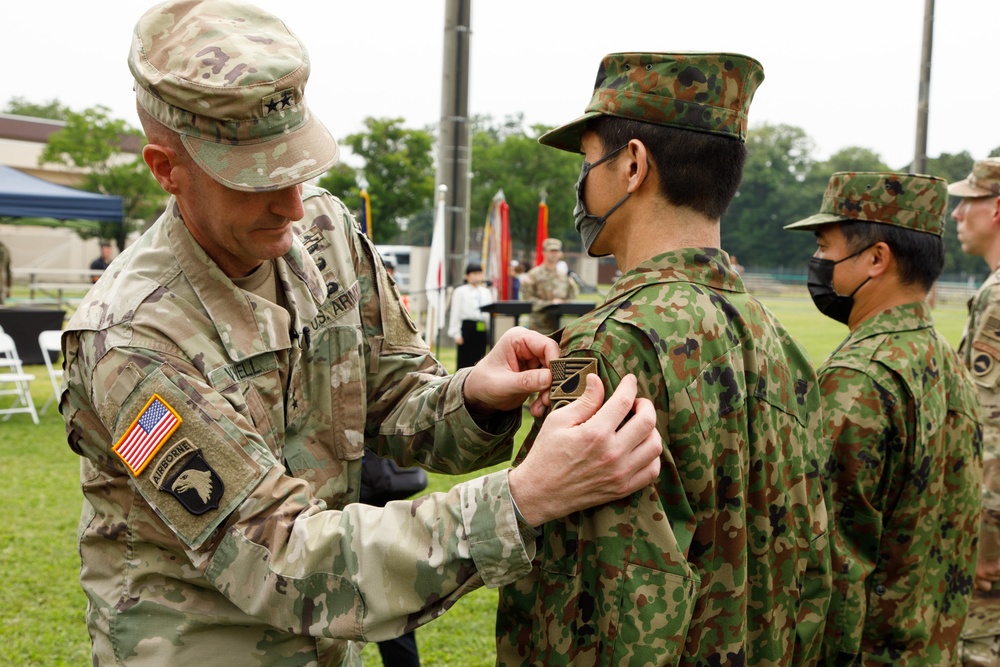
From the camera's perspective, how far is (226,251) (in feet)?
6.64

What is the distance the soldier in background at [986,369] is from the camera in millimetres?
3676

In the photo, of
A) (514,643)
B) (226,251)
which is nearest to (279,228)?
(226,251)

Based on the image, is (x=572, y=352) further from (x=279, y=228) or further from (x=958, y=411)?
(x=958, y=411)

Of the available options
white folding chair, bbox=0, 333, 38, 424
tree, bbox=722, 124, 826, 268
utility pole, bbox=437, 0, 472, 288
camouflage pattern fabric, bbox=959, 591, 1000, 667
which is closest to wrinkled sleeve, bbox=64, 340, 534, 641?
camouflage pattern fabric, bbox=959, 591, 1000, 667

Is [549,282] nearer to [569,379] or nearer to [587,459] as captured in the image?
[569,379]

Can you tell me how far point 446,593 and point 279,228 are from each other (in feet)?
2.90

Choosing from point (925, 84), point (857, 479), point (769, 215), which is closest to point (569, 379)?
point (857, 479)

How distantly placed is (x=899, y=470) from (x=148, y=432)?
2295 millimetres

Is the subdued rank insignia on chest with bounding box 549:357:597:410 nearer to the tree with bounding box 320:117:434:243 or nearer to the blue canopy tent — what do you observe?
the blue canopy tent

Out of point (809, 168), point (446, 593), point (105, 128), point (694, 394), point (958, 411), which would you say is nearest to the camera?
point (446, 593)

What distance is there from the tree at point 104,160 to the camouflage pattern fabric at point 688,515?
38.7 metres

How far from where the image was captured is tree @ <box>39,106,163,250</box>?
38125 mm

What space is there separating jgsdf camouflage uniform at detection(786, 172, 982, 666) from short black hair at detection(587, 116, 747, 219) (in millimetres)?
1096

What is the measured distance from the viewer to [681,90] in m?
1.94
